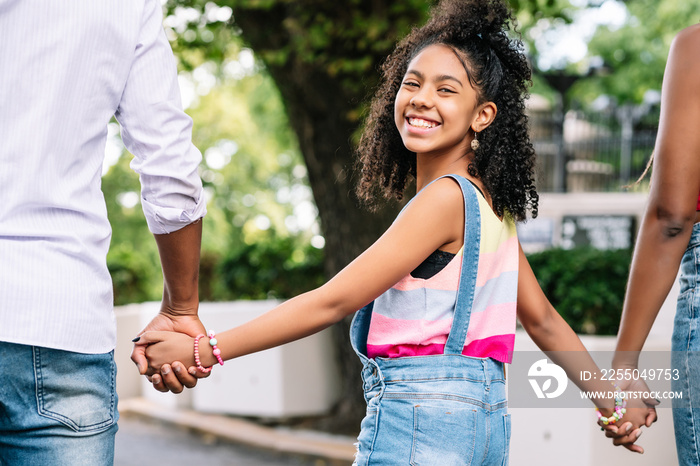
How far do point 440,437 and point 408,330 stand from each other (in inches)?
10.4

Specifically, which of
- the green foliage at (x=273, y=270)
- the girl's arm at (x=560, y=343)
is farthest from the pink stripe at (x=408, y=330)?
the green foliage at (x=273, y=270)

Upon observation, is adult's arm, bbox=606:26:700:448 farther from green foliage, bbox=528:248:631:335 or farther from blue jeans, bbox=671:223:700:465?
green foliage, bbox=528:248:631:335

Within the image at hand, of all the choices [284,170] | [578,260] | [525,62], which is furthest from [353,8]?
[284,170]

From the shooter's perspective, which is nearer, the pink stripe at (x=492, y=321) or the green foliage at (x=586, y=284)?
the pink stripe at (x=492, y=321)

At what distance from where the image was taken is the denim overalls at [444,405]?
1.97 m

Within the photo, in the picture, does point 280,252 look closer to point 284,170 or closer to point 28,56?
point 28,56

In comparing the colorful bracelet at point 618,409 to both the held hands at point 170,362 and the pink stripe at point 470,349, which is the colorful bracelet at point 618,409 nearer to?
the pink stripe at point 470,349

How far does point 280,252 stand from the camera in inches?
351

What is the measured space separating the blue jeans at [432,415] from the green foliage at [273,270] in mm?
6512

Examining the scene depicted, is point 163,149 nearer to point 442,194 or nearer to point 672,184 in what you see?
point 442,194

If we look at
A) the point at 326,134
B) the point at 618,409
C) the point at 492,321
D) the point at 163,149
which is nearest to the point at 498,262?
the point at 492,321

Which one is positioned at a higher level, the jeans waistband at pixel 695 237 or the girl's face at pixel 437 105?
the girl's face at pixel 437 105

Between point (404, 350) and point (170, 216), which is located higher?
point (170, 216)

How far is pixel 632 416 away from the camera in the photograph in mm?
2557
